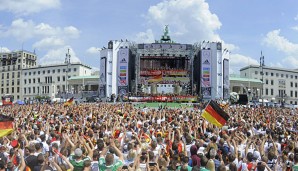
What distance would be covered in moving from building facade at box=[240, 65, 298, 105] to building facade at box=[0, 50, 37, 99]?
6927 cm

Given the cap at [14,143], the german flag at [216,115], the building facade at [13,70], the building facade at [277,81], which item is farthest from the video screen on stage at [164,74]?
the building facade at [13,70]

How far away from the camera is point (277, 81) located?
108 meters

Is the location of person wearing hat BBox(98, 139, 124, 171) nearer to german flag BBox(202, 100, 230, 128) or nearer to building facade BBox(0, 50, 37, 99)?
german flag BBox(202, 100, 230, 128)

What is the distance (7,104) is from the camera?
3488 cm

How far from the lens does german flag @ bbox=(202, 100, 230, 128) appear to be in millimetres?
13516

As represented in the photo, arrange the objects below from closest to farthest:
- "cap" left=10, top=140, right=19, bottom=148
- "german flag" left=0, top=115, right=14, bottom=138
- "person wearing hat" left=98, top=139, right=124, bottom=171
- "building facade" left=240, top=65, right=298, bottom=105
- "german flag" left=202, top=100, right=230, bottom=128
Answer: "person wearing hat" left=98, top=139, right=124, bottom=171
"cap" left=10, top=140, right=19, bottom=148
"german flag" left=0, top=115, right=14, bottom=138
"german flag" left=202, top=100, right=230, bottom=128
"building facade" left=240, top=65, right=298, bottom=105

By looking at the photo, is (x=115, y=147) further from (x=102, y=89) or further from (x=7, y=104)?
(x=102, y=89)

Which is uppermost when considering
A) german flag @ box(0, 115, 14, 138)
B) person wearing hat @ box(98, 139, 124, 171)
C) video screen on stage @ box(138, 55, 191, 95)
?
video screen on stage @ box(138, 55, 191, 95)

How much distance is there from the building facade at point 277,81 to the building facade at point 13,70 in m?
69.3

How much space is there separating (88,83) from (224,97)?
42.6m

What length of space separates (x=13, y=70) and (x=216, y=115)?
367 ft

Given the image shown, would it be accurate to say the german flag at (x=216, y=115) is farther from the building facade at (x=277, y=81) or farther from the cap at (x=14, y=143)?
the building facade at (x=277, y=81)

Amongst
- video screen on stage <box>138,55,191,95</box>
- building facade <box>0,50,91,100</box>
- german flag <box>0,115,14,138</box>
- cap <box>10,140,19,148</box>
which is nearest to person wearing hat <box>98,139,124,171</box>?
cap <box>10,140,19,148</box>

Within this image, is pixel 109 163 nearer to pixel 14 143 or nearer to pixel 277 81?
pixel 14 143
